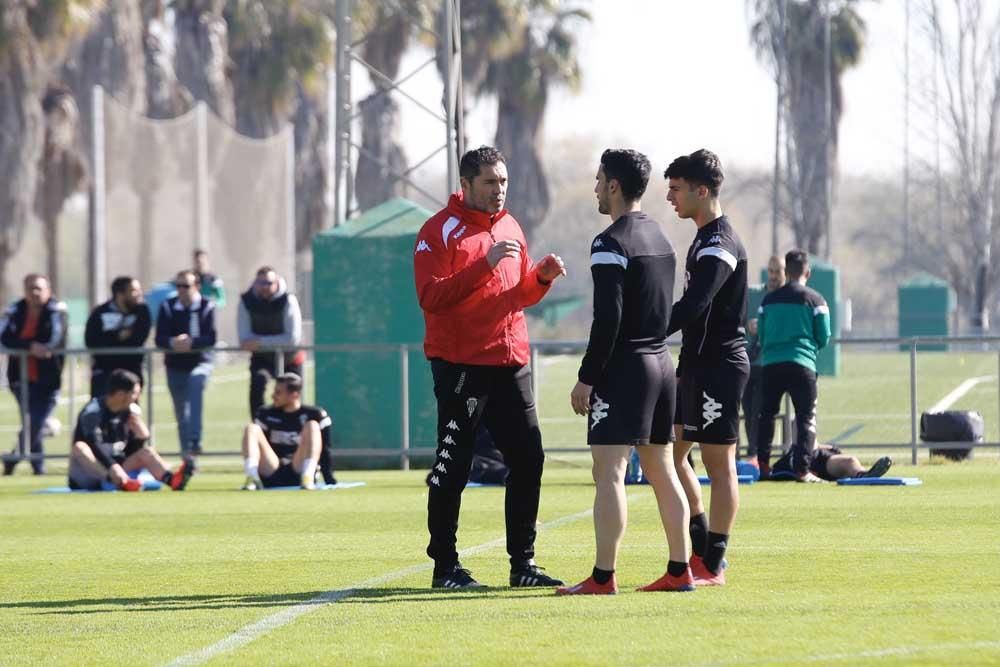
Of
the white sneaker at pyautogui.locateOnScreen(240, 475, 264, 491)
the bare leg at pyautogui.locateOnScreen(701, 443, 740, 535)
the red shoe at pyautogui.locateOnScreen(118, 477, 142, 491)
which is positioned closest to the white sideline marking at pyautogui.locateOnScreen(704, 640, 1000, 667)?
the bare leg at pyautogui.locateOnScreen(701, 443, 740, 535)

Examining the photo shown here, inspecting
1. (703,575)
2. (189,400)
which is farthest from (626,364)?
(189,400)

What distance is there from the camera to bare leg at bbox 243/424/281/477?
15.8 m

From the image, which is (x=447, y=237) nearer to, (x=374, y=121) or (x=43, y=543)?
(x=43, y=543)

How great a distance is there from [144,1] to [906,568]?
44.9 metres

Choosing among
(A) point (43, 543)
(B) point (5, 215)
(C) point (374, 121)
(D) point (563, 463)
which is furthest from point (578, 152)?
(A) point (43, 543)

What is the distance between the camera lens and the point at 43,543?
39.0 ft

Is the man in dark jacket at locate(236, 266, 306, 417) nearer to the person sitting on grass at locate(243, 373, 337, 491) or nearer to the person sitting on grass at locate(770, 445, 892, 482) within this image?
the person sitting on grass at locate(243, 373, 337, 491)

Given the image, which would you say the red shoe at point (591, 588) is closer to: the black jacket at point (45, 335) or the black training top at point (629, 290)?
the black training top at point (629, 290)

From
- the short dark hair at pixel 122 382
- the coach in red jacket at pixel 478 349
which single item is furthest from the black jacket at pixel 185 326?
the coach in red jacket at pixel 478 349

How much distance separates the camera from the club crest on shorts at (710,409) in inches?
339

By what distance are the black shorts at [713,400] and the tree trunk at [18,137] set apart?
111 feet

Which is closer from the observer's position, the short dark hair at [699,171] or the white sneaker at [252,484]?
the short dark hair at [699,171]

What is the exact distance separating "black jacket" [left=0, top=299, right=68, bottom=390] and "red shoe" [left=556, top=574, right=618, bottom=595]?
37.0ft

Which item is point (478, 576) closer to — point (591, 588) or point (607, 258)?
point (591, 588)
